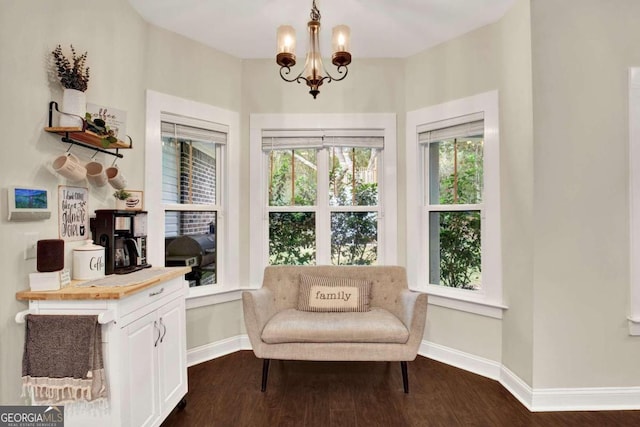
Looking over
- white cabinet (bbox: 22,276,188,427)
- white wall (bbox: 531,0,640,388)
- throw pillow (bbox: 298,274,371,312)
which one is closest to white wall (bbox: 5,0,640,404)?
white wall (bbox: 531,0,640,388)

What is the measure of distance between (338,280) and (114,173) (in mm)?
1862

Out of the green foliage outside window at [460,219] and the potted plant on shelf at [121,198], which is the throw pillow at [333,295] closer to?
the green foliage outside window at [460,219]

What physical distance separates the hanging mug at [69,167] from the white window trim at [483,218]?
2530mm

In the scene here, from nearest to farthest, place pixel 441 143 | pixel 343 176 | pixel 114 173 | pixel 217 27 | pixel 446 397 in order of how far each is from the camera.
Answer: pixel 114 173 → pixel 446 397 → pixel 217 27 → pixel 441 143 → pixel 343 176

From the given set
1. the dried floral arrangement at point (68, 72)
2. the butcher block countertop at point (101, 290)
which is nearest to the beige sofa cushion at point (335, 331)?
the butcher block countertop at point (101, 290)

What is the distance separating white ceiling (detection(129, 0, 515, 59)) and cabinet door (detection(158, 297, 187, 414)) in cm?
216

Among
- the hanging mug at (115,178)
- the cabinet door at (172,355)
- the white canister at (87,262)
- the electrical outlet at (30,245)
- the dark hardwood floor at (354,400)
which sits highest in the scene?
the hanging mug at (115,178)

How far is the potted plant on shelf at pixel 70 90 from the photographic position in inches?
70.2

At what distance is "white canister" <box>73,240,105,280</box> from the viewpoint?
1.84 meters

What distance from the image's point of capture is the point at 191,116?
2846mm

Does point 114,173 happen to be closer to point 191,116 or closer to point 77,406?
point 191,116

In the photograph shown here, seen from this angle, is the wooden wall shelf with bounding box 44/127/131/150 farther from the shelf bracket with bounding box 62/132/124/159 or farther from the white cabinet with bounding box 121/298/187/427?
the white cabinet with bounding box 121/298/187/427

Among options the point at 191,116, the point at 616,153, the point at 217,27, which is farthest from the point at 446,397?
the point at 217,27

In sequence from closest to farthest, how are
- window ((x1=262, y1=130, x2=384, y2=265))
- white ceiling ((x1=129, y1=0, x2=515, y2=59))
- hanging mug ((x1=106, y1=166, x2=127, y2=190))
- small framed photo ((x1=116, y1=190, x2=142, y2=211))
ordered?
hanging mug ((x1=106, y1=166, x2=127, y2=190))
small framed photo ((x1=116, y1=190, x2=142, y2=211))
white ceiling ((x1=129, y1=0, x2=515, y2=59))
window ((x1=262, y1=130, x2=384, y2=265))
